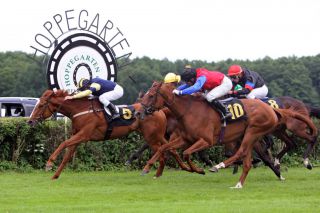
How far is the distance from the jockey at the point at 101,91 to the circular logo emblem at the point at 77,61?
2.75 m

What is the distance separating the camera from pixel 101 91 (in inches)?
569

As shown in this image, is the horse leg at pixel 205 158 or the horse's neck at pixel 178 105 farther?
the horse leg at pixel 205 158

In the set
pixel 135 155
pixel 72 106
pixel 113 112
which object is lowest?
pixel 135 155

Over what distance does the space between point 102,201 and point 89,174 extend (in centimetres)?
510

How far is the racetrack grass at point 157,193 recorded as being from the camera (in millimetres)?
9633

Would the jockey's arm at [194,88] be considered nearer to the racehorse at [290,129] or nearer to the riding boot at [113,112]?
the riding boot at [113,112]

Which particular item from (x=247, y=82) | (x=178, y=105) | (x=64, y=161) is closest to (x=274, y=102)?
(x=247, y=82)

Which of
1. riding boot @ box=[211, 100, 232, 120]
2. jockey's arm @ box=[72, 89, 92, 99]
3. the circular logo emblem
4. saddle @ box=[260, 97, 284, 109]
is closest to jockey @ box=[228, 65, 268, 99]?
saddle @ box=[260, 97, 284, 109]

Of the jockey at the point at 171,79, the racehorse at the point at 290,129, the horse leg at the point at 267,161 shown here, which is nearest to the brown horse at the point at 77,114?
the jockey at the point at 171,79

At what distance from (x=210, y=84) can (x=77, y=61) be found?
5.11m

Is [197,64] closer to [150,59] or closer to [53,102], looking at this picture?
[150,59]

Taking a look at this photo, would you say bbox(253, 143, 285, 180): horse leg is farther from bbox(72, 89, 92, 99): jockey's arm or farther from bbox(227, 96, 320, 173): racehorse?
bbox(72, 89, 92, 99): jockey's arm

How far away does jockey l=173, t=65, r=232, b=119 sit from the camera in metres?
12.8

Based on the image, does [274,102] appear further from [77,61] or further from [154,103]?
[77,61]
